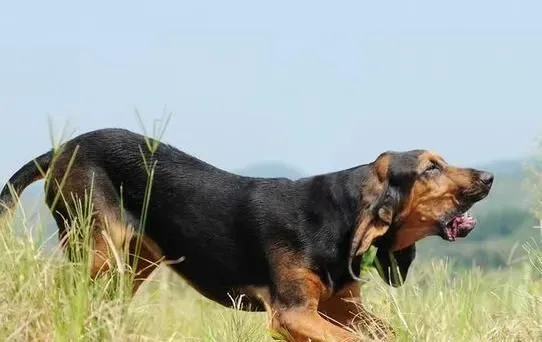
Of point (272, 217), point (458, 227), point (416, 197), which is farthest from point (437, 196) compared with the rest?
point (272, 217)

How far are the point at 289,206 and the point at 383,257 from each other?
64 centimetres

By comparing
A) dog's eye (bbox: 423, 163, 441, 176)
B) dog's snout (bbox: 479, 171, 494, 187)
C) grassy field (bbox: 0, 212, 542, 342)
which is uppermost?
dog's eye (bbox: 423, 163, 441, 176)

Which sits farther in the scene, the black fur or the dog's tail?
the dog's tail

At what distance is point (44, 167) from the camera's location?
6.79m

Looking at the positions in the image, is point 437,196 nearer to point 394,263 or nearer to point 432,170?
point 432,170

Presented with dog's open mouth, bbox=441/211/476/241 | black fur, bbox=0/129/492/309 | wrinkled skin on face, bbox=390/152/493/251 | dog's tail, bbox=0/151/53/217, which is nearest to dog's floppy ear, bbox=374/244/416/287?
black fur, bbox=0/129/492/309

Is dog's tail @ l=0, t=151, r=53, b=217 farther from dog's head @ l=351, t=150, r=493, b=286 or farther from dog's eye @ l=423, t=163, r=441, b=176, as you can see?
dog's eye @ l=423, t=163, r=441, b=176

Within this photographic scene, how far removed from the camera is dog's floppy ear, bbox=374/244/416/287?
6.51m

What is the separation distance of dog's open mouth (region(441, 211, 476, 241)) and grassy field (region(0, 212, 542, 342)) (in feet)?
1.01

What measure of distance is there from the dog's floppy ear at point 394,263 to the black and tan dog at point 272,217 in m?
0.01

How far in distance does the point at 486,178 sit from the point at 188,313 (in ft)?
7.50

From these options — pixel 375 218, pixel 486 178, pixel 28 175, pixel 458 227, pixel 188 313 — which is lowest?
pixel 188 313

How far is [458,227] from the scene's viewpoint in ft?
21.3

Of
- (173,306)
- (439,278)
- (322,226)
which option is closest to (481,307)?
(439,278)
